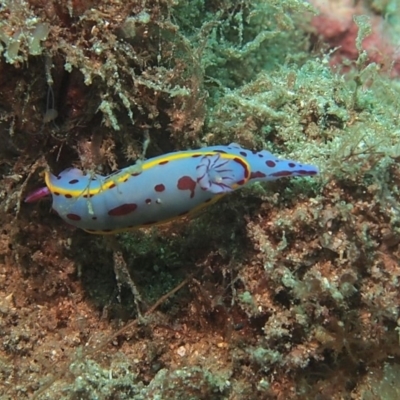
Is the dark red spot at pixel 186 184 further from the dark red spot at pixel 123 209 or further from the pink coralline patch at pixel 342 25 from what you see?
the pink coralline patch at pixel 342 25

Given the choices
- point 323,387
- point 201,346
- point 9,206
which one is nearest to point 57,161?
point 9,206

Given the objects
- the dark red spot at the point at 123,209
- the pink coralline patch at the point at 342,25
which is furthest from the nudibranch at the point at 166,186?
the pink coralline patch at the point at 342,25

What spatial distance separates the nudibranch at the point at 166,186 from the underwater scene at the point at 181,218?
0.03 ft

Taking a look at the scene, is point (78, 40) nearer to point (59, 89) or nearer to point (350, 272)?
point (59, 89)

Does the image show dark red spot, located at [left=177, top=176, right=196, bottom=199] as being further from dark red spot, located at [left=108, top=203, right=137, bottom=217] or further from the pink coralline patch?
the pink coralline patch

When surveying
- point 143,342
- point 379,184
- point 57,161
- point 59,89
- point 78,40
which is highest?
point 78,40

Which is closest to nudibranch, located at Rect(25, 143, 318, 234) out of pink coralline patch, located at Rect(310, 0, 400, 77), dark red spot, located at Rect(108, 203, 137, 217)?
dark red spot, located at Rect(108, 203, 137, 217)

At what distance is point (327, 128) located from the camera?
10.9 ft

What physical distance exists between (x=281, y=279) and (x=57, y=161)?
183 cm

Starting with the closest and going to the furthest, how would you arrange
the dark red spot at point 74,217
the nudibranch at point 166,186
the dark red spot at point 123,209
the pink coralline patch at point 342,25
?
the nudibranch at point 166,186 < the dark red spot at point 123,209 < the dark red spot at point 74,217 < the pink coralline patch at point 342,25

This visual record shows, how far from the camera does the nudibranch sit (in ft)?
9.21

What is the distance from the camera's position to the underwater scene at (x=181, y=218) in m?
2.90

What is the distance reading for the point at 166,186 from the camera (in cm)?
285

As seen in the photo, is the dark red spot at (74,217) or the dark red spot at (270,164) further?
the dark red spot at (74,217)
